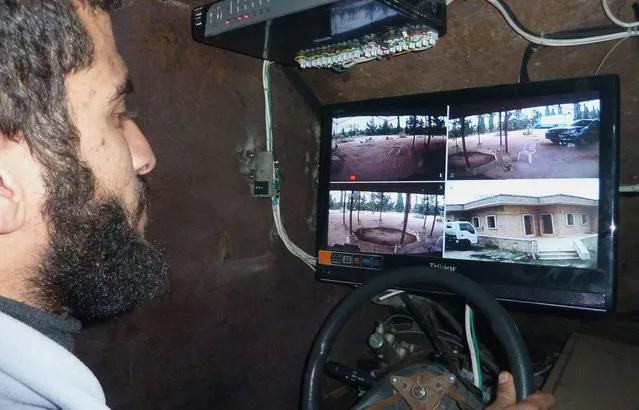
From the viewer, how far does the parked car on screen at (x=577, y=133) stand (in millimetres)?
1149

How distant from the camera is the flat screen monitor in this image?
1.14 metres

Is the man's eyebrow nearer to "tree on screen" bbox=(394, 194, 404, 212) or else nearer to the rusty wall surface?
the rusty wall surface

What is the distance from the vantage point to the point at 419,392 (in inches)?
41.9

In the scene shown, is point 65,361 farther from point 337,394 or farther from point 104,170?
point 337,394

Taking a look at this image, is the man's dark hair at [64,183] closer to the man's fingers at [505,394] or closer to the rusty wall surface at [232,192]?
the rusty wall surface at [232,192]

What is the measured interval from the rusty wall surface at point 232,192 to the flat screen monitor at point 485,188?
14 cm

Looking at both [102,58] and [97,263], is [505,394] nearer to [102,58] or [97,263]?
[97,263]

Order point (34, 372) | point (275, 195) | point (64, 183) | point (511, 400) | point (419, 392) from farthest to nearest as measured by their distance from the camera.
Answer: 1. point (275, 195)
2. point (419, 392)
3. point (511, 400)
4. point (64, 183)
5. point (34, 372)

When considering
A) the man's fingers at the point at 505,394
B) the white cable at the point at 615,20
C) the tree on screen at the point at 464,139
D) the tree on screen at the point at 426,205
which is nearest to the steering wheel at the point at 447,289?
the man's fingers at the point at 505,394

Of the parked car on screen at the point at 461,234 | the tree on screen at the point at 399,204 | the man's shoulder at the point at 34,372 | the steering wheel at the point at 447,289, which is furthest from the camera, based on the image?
the tree on screen at the point at 399,204

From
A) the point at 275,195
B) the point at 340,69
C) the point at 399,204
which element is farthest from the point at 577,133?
the point at 275,195

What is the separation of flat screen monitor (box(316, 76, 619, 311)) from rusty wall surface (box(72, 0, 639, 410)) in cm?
14

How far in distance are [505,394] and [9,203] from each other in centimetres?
99

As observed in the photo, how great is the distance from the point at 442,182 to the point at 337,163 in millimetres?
371
